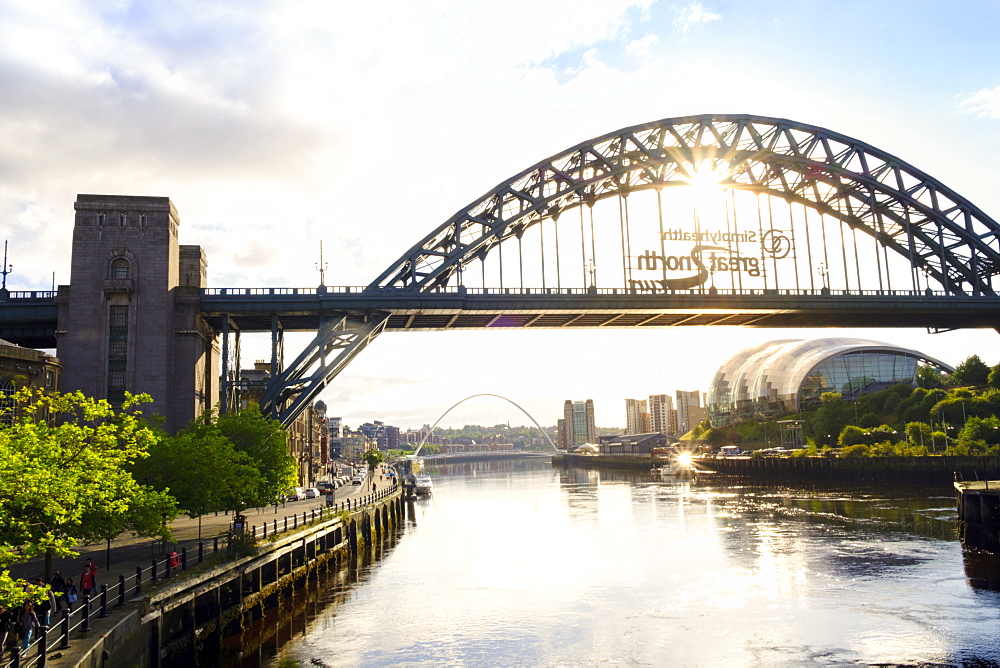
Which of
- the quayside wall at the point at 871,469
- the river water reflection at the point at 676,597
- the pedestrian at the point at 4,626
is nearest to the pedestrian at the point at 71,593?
the pedestrian at the point at 4,626

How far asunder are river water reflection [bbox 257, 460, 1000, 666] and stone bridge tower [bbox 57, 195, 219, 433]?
771 inches

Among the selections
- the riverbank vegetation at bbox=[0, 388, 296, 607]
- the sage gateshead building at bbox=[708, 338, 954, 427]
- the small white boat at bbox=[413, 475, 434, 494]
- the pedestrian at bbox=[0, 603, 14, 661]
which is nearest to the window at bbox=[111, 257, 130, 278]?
the riverbank vegetation at bbox=[0, 388, 296, 607]

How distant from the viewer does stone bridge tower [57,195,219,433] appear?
5488cm

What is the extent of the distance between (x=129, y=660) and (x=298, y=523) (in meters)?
26.1

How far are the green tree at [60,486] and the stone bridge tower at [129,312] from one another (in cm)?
2956

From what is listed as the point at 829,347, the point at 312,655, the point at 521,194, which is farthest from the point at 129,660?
the point at 829,347

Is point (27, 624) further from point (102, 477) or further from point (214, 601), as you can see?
point (214, 601)

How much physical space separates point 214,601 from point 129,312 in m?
30.7

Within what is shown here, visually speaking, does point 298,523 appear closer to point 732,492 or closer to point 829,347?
point 732,492

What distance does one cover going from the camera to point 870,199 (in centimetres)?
8150

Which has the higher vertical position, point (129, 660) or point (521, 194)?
point (521, 194)

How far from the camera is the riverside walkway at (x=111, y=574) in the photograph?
64.8 feet

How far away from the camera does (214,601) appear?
31578 mm

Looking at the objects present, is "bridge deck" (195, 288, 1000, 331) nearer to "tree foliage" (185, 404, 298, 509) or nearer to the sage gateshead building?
"tree foliage" (185, 404, 298, 509)
